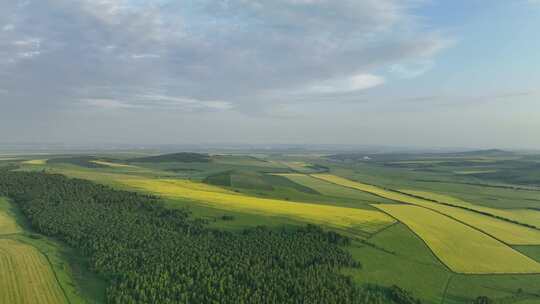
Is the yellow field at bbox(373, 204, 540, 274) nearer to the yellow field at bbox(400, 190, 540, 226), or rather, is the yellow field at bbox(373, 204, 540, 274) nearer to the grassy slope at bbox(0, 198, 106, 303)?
the yellow field at bbox(400, 190, 540, 226)

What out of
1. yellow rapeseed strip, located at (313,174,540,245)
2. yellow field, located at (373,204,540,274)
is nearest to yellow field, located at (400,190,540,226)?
yellow rapeseed strip, located at (313,174,540,245)

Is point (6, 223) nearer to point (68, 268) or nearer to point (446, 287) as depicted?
point (68, 268)

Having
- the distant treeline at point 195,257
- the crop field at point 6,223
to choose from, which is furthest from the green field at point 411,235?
the distant treeline at point 195,257

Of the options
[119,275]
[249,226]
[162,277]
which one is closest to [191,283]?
[162,277]

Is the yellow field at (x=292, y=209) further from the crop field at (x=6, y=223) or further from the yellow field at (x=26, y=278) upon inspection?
the yellow field at (x=26, y=278)

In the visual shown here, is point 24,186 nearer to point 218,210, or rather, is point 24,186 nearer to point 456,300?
point 218,210

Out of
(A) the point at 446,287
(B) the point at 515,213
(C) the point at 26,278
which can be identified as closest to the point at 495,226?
(B) the point at 515,213

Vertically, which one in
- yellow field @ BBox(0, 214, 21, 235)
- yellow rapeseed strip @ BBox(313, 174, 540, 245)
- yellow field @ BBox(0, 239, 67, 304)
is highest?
yellow field @ BBox(0, 214, 21, 235)
